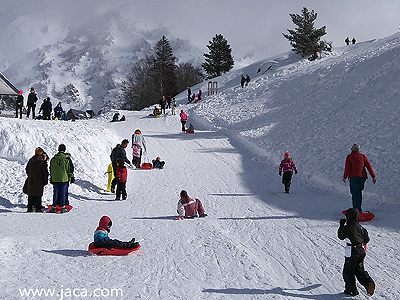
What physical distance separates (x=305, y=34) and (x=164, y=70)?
941 inches

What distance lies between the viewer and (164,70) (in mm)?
60781

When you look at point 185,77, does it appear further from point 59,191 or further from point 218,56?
point 59,191

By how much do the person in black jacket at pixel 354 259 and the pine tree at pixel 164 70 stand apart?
5672 cm

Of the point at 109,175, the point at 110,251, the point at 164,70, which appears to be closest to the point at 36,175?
the point at 109,175

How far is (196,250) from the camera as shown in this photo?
22.6 feet

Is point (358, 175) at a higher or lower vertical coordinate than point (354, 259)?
higher

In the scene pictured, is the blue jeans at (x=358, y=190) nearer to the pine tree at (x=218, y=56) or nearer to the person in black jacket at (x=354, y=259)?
the person in black jacket at (x=354, y=259)

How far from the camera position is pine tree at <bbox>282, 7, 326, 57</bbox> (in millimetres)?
45188

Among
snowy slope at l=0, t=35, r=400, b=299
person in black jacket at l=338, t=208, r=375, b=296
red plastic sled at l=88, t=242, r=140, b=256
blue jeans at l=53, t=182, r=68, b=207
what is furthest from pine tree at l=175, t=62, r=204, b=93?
person in black jacket at l=338, t=208, r=375, b=296

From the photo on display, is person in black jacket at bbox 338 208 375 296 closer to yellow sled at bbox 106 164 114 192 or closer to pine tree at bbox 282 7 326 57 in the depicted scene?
yellow sled at bbox 106 164 114 192

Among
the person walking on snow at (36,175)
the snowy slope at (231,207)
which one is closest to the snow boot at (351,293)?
the snowy slope at (231,207)

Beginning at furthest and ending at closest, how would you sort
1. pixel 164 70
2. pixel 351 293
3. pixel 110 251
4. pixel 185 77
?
→ pixel 185 77, pixel 164 70, pixel 110 251, pixel 351 293

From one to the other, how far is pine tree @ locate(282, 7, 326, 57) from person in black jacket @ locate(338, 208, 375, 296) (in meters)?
43.4

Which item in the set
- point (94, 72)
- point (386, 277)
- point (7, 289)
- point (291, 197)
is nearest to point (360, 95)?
point (291, 197)
